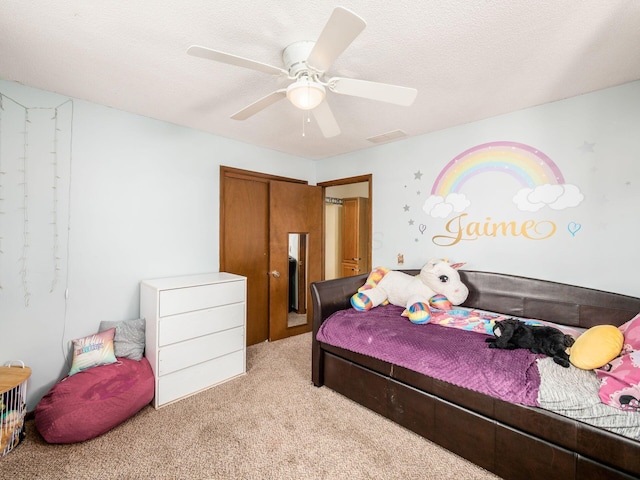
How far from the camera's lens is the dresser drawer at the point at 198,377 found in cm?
220

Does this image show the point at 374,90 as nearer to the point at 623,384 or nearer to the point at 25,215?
the point at 623,384

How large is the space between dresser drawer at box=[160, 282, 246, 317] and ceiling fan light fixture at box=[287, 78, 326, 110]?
1.66 metres

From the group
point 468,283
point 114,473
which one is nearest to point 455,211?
point 468,283

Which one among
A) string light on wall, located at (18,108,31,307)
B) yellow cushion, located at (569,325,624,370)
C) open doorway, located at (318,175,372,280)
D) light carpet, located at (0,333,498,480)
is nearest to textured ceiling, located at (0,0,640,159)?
string light on wall, located at (18,108,31,307)

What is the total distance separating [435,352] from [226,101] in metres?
2.39

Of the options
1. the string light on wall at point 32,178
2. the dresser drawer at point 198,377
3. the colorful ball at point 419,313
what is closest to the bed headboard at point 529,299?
the colorful ball at point 419,313

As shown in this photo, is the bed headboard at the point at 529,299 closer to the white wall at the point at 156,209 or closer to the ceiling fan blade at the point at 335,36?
the white wall at the point at 156,209

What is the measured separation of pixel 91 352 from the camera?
6.98 ft

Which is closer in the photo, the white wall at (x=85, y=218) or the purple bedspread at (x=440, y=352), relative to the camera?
the purple bedspread at (x=440, y=352)

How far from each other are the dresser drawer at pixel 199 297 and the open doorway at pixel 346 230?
2566mm

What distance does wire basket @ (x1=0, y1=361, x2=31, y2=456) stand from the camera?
65.0 inches

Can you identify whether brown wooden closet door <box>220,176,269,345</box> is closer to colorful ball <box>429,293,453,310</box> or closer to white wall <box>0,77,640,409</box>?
white wall <box>0,77,640,409</box>

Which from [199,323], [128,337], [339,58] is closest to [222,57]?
[339,58]

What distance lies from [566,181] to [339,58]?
1989 mm
